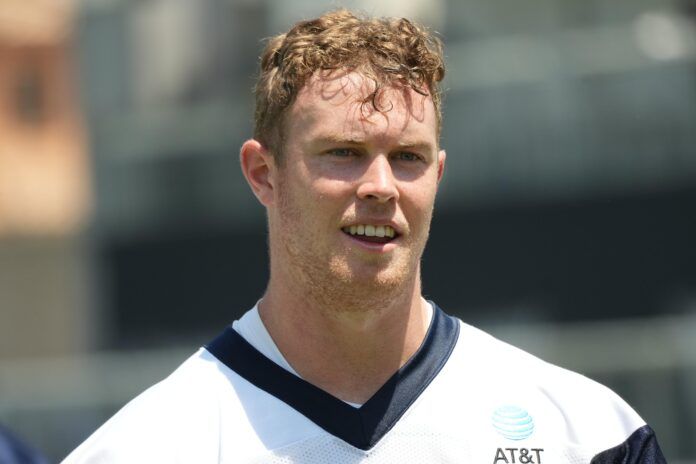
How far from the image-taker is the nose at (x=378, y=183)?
444 centimetres

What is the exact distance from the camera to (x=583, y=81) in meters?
17.1

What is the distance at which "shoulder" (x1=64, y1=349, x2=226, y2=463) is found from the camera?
175 inches

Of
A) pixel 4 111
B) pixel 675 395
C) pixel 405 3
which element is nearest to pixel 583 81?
pixel 405 3

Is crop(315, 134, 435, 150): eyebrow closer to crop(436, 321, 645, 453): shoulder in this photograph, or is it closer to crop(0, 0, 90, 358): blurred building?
crop(436, 321, 645, 453): shoulder

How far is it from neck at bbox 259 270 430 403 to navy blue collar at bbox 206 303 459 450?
3 centimetres

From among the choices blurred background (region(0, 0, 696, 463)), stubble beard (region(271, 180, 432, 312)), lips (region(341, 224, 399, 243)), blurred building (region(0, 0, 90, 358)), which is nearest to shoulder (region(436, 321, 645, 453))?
stubble beard (region(271, 180, 432, 312))

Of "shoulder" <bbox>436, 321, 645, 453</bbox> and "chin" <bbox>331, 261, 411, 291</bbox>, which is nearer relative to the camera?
"chin" <bbox>331, 261, 411, 291</bbox>

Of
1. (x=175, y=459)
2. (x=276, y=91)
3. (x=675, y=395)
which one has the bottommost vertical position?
(x=675, y=395)

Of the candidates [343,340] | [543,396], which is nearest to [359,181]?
[343,340]

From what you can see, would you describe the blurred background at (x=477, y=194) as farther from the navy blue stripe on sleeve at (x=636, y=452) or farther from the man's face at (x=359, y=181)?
the man's face at (x=359, y=181)

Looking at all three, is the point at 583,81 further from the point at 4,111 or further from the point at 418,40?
the point at 4,111

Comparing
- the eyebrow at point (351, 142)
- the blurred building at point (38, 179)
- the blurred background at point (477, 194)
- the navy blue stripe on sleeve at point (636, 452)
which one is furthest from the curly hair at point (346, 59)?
the blurred building at point (38, 179)

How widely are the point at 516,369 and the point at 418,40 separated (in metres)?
0.93

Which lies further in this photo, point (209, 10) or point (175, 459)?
point (209, 10)
